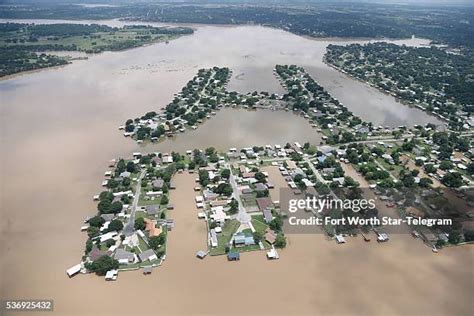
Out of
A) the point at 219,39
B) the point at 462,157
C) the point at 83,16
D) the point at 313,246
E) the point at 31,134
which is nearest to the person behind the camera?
the point at 313,246

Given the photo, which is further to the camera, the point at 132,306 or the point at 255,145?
the point at 255,145

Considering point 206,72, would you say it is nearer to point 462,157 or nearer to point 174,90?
point 174,90

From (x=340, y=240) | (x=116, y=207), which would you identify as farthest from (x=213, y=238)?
(x=340, y=240)

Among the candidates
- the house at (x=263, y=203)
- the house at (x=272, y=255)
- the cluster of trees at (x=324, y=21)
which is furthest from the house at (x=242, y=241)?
the cluster of trees at (x=324, y=21)

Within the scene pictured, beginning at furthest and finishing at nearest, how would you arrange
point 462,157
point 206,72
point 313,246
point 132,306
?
1. point 206,72
2. point 462,157
3. point 313,246
4. point 132,306

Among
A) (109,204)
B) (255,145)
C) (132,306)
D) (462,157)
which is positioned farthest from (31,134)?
(462,157)

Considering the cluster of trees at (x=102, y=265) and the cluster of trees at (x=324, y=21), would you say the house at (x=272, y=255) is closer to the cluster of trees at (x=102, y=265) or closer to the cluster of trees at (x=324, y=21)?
the cluster of trees at (x=102, y=265)

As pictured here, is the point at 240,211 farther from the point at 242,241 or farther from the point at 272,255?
the point at 272,255
